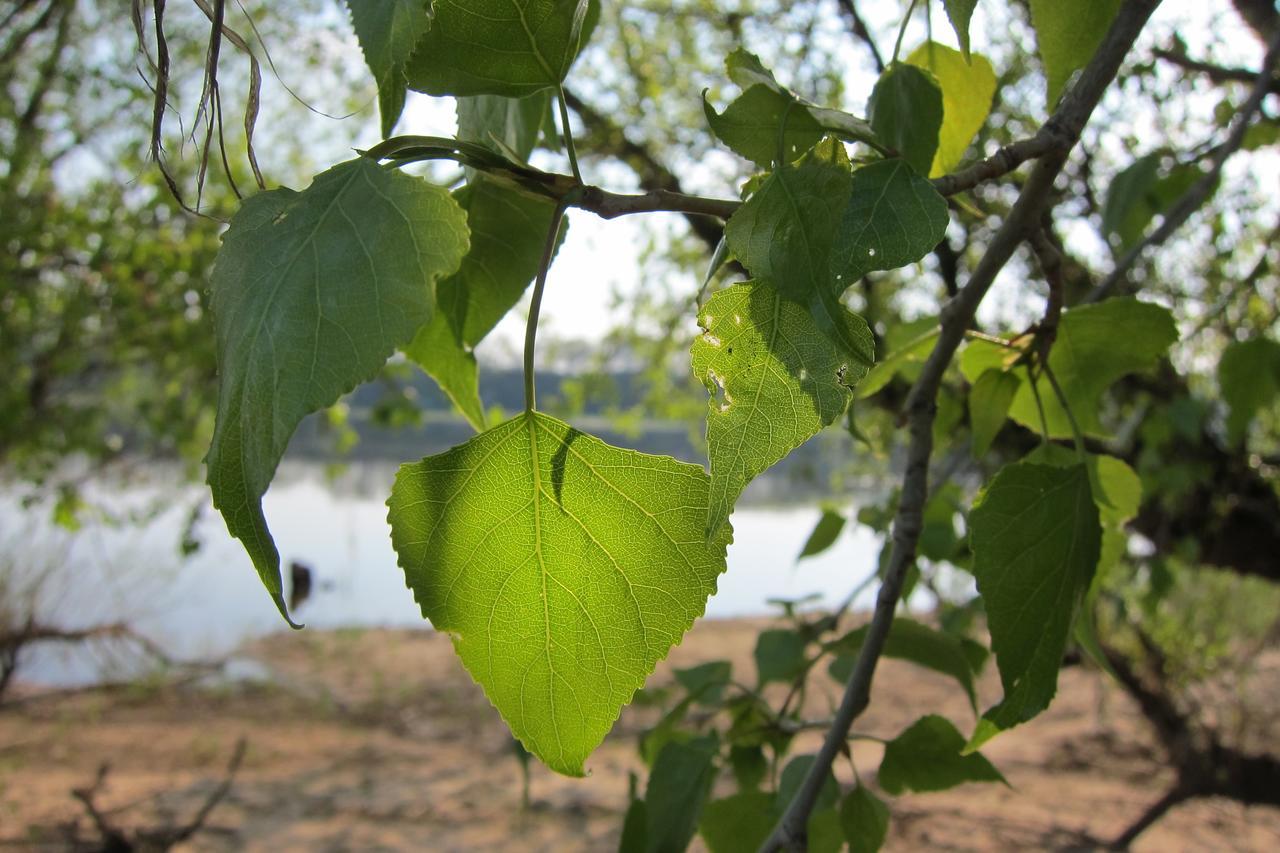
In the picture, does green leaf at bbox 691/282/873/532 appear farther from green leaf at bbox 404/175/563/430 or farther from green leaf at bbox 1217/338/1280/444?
green leaf at bbox 1217/338/1280/444

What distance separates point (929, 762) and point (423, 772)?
2.65 metres

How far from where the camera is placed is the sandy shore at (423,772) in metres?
2.17

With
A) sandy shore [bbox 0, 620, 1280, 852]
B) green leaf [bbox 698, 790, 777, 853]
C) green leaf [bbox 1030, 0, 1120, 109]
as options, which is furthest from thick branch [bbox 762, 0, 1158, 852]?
sandy shore [bbox 0, 620, 1280, 852]

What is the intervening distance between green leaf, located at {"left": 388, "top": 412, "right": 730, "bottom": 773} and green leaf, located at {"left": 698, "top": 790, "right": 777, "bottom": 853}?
0.20 m

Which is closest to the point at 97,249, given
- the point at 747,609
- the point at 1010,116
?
the point at 1010,116

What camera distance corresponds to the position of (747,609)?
549 cm

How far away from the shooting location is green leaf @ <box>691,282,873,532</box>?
0.20m

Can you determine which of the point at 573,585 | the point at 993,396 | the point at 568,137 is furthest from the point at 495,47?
the point at 993,396

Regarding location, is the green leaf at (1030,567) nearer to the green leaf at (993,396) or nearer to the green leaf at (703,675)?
the green leaf at (993,396)

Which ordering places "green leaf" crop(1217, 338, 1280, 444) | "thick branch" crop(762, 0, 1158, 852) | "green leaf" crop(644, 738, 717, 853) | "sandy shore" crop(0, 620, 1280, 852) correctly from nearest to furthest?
"thick branch" crop(762, 0, 1158, 852) → "green leaf" crop(644, 738, 717, 853) → "green leaf" crop(1217, 338, 1280, 444) → "sandy shore" crop(0, 620, 1280, 852)

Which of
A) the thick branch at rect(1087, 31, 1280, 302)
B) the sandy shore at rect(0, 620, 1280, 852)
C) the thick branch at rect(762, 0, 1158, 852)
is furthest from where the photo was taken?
the sandy shore at rect(0, 620, 1280, 852)

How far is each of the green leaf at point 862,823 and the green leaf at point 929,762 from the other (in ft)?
0.10

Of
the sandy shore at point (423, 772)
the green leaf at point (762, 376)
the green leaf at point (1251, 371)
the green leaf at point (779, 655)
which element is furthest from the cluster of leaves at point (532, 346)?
the sandy shore at point (423, 772)

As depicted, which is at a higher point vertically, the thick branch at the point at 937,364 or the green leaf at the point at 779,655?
the thick branch at the point at 937,364
